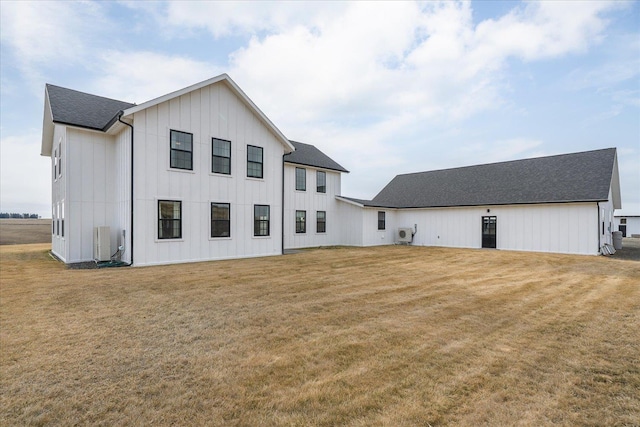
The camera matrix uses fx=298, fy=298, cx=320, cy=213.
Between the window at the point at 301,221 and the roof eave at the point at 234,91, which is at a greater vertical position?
the roof eave at the point at 234,91

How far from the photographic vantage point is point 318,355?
12.4 feet

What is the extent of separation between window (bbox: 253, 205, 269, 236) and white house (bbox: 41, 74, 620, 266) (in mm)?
50

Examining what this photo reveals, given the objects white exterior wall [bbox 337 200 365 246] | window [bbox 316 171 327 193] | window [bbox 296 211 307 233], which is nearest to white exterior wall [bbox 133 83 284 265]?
window [bbox 296 211 307 233]

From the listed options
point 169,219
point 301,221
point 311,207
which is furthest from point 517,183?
point 169,219

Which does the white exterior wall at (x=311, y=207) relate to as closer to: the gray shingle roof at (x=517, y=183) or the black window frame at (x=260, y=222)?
the gray shingle roof at (x=517, y=183)

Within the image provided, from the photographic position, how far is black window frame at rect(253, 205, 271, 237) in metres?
14.3

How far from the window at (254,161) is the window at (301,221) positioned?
5.60 metres

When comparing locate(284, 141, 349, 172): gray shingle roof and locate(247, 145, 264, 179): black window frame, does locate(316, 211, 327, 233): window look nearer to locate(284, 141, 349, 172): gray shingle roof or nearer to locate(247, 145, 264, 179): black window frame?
locate(284, 141, 349, 172): gray shingle roof

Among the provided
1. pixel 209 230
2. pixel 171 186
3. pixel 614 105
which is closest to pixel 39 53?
pixel 171 186

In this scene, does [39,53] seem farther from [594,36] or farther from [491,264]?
[594,36]

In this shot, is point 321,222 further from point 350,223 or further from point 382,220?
point 382,220

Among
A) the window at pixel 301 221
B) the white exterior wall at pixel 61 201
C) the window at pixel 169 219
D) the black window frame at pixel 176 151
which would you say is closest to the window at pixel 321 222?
the window at pixel 301 221

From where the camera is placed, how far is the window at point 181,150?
11.9 meters

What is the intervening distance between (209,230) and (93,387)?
10.1 metres
